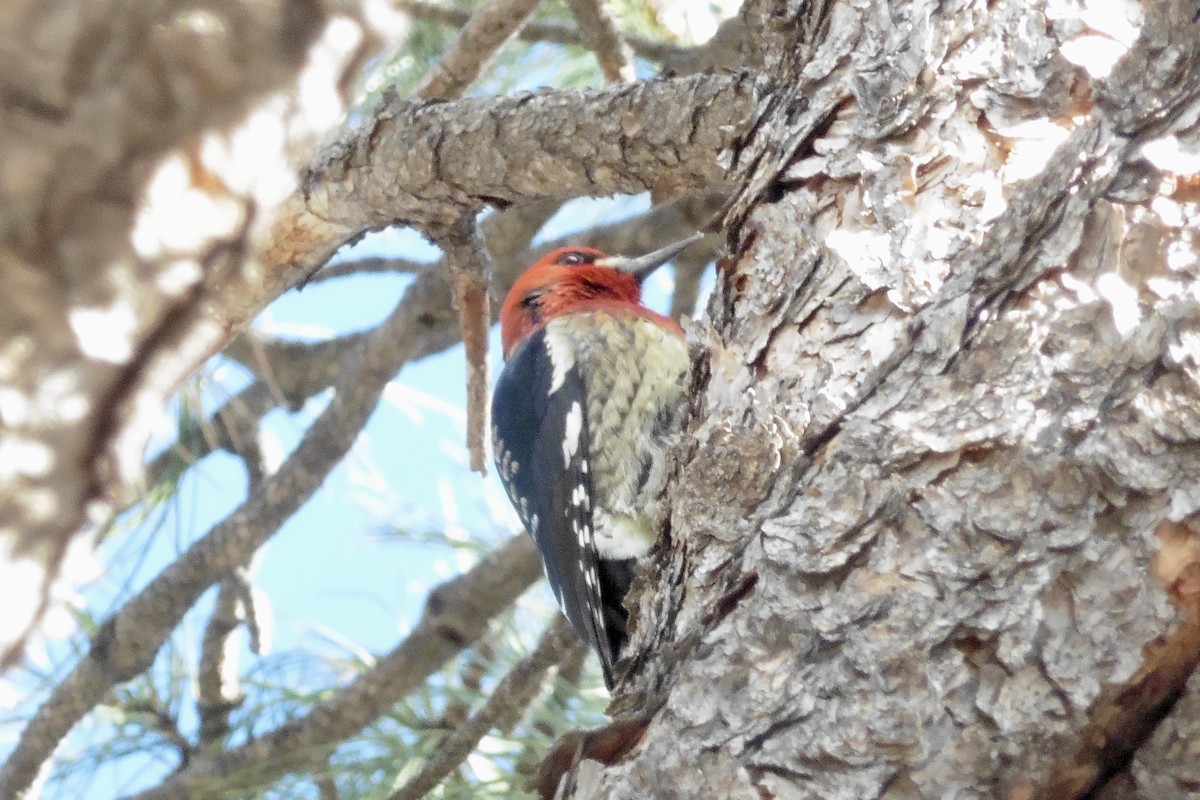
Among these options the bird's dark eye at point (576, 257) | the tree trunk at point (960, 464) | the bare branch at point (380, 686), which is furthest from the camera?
the bird's dark eye at point (576, 257)

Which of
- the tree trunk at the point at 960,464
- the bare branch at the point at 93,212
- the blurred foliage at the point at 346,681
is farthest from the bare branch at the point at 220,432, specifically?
the bare branch at the point at 93,212

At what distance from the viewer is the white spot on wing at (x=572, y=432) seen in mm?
2270

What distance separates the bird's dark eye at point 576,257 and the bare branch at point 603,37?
1.72ft

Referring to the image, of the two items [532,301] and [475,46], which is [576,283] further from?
[475,46]

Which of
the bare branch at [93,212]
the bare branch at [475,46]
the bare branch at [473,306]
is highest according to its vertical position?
the bare branch at [475,46]

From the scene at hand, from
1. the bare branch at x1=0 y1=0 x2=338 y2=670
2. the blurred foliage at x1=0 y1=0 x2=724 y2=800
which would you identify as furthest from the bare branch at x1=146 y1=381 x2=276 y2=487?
the bare branch at x1=0 y1=0 x2=338 y2=670

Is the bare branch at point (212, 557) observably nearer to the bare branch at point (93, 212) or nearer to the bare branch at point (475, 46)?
the bare branch at point (475, 46)

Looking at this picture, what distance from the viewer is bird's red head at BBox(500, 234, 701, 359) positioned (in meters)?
2.55

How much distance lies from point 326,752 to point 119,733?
0.51 metres

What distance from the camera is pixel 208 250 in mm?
332

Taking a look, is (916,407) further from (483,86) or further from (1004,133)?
Answer: (483,86)

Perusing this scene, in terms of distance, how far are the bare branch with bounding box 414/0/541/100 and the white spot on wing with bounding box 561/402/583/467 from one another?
63 cm

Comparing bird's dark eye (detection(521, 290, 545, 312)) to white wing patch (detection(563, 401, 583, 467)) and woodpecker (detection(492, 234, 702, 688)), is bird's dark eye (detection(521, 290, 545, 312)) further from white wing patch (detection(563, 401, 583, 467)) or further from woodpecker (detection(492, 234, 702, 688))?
white wing patch (detection(563, 401, 583, 467))

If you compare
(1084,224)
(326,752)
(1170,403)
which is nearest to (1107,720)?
(1170,403)
